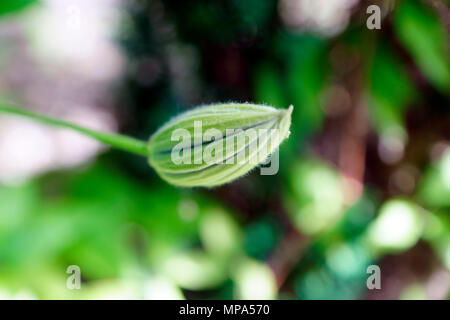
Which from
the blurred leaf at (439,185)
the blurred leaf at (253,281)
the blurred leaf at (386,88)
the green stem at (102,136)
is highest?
the blurred leaf at (386,88)

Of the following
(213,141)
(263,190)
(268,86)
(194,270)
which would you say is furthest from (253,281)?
(213,141)

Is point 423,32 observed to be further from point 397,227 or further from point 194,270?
point 194,270

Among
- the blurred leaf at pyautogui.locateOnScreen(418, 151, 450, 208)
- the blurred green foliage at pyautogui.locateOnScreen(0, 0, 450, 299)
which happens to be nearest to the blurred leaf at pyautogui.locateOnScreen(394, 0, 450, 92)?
the blurred green foliage at pyautogui.locateOnScreen(0, 0, 450, 299)

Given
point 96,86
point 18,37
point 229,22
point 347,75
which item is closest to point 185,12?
point 229,22

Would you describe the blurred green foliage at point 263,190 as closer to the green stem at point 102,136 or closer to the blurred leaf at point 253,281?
the blurred leaf at point 253,281

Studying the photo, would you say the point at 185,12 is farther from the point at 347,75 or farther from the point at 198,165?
the point at 198,165

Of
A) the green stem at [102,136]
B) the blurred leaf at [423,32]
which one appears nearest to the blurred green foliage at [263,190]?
the blurred leaf at [423,32]
